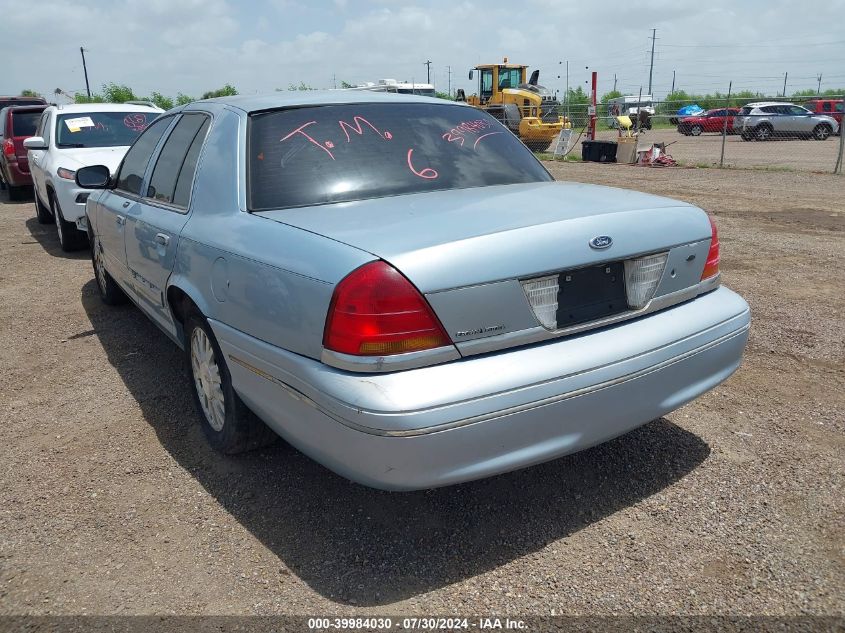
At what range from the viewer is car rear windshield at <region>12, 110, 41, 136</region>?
1283cm

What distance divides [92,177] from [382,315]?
3400 mm

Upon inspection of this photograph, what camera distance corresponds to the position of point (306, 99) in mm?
3539

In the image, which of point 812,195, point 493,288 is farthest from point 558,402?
point 812,195

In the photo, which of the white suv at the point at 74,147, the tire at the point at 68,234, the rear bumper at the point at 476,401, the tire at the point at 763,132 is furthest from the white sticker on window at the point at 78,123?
the tire at the point at 763,132

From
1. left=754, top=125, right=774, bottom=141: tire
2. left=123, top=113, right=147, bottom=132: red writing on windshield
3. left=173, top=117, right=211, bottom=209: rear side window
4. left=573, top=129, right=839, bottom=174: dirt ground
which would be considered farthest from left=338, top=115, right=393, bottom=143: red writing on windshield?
left=754, top=125, right=774, bottom=141: tire

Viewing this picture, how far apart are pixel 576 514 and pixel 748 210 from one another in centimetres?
902

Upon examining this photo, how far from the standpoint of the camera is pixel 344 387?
2.27 m

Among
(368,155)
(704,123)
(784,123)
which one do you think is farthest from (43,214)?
(704,123)

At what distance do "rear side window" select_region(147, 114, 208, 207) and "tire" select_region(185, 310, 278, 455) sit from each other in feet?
2.27

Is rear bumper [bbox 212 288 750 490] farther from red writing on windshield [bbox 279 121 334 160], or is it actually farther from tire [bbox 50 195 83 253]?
tire [bbox 50 195 83 253]

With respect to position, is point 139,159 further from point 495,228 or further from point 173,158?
point 495,228

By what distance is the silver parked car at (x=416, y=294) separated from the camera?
2.27 m

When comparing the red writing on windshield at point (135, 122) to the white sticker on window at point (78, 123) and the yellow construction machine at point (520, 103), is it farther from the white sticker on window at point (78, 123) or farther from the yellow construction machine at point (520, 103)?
the yellow construction machine at point (520, 103)

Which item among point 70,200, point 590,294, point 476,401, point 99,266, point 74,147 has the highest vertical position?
point 74,147
